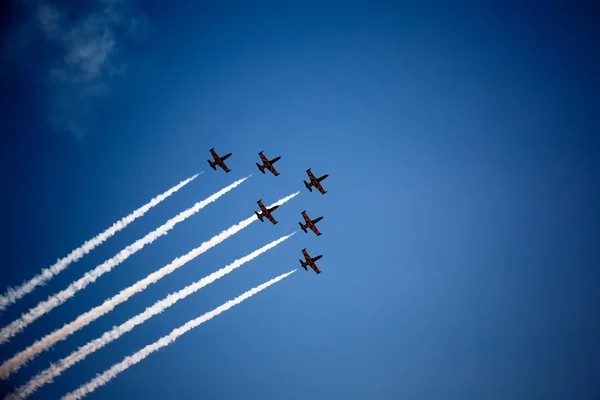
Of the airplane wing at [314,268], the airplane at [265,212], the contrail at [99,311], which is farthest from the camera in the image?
the airplane wing at [314,268]

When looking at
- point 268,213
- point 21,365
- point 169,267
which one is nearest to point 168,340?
point 169,267

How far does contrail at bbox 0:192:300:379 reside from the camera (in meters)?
48.4

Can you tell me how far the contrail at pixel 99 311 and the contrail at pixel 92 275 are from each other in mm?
2661

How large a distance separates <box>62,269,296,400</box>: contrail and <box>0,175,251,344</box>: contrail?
9944 millimetres

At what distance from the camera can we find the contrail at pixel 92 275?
1937 inches

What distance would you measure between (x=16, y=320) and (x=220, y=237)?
25271mm

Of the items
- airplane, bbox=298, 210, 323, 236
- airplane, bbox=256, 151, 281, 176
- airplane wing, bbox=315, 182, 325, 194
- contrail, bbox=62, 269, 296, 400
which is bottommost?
contrail, bbox=62, 269, 296, 400

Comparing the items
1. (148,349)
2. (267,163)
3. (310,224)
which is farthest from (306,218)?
(148,349)

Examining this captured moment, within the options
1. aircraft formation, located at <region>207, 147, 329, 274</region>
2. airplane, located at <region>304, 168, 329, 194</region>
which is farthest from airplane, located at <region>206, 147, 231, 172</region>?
airplane, located at <region>304, 168, 329, 194</region>

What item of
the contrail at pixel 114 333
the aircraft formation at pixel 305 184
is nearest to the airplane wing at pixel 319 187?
the aircraft formation at pixel 305 184

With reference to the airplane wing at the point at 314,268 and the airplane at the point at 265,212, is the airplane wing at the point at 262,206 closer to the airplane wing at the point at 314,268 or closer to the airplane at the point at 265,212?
the airplane at the point at 265,212

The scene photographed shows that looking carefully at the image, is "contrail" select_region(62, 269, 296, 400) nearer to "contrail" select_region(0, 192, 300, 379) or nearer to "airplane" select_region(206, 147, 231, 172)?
"contrail" select_region(0, 192, 300, 379)

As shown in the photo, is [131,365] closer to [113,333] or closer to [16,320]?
[113,333]

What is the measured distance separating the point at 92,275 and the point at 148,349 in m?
11.4
